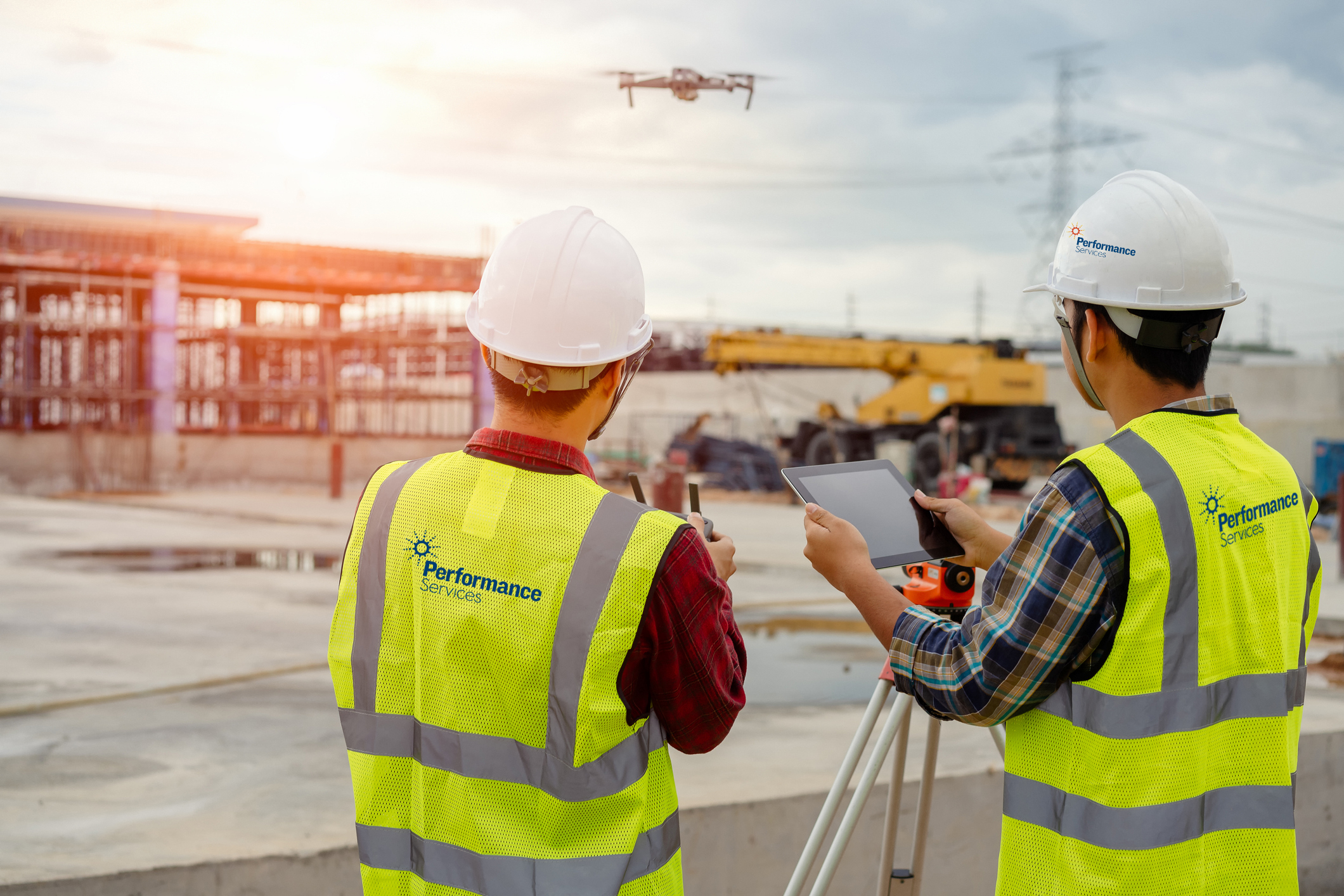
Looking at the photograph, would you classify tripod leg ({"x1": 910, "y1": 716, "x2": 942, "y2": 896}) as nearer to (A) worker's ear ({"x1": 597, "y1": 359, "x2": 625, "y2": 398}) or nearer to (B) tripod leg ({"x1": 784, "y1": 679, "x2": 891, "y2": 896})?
(B) tripod leg ({"x1": 784, "y1": 679, "x2": 891, "y2": 896})

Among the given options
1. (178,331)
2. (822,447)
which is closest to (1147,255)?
(822,447)

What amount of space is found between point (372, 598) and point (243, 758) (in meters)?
3.25

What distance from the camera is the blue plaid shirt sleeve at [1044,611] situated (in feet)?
5.43

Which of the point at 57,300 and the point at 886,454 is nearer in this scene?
the point at 886,454

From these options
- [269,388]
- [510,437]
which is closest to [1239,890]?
[510,437]

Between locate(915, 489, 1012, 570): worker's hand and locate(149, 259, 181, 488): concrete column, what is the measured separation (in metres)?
26.1

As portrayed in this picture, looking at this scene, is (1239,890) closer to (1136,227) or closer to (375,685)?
(1136,227)

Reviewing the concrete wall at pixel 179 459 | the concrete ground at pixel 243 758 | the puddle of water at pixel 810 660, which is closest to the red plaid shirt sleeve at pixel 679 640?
the concrete ground at pixel 243 758

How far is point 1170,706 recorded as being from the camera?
5.53 ft

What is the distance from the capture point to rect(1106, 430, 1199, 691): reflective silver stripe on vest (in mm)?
1665

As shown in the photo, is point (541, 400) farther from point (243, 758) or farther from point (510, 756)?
point (243, 758)

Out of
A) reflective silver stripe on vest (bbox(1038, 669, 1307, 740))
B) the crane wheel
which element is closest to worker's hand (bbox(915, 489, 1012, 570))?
reflective silver stripe on vest (bbox(1038, 669, 1307, 740))

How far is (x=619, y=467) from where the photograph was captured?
2506cm

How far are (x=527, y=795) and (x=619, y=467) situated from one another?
23448 millimetres
